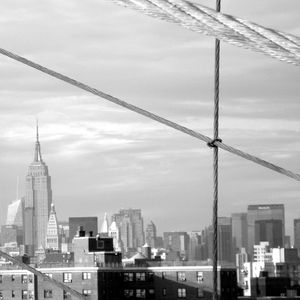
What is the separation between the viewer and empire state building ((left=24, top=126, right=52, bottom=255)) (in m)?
103

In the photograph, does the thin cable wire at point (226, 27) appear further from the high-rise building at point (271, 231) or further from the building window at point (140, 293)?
the high-rise building at point (271, 231)

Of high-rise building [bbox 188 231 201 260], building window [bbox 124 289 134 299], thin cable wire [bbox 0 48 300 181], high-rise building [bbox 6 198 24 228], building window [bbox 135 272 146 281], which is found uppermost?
high-rise building [bbox 6 198 24 228]

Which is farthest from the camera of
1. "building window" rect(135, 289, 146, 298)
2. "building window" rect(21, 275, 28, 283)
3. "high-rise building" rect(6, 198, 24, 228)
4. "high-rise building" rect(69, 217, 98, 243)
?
"high-rise building" rect(6, 198, 24, 228)

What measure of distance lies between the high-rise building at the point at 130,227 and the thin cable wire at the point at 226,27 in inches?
3770

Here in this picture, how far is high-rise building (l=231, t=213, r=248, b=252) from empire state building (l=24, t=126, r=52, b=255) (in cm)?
1785

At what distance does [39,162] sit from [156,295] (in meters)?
89.8

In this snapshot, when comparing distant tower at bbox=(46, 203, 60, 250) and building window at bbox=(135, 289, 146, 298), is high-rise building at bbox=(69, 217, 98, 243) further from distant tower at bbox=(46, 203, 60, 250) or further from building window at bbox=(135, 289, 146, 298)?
building window at bbox=(135, 289, 146, 298)

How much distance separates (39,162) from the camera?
132 metres

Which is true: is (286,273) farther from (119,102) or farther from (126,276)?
(119,102)

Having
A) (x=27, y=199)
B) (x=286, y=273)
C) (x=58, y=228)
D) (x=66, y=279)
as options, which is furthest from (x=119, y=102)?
(x=27, y=199)

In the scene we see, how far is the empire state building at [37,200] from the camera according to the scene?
339 feet

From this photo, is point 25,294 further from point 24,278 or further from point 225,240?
point 225,240

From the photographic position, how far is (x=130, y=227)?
3917 inches

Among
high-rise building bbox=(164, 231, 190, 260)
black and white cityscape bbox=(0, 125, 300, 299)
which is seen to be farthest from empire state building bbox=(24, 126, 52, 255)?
high-rise building bbox=(164, 231, 190, 260)
